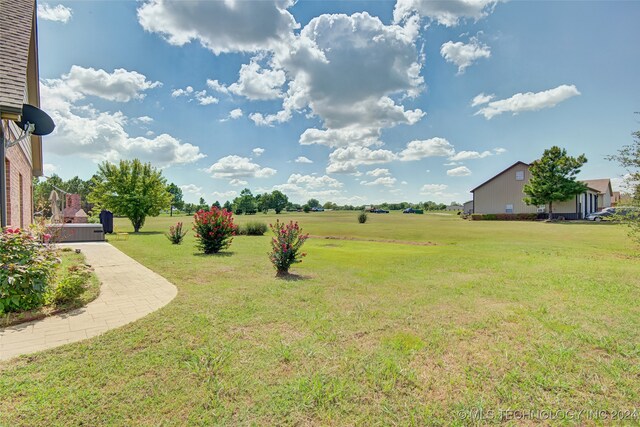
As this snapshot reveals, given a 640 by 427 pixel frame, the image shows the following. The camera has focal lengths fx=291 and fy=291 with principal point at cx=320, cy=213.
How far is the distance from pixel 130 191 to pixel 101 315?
2285cm

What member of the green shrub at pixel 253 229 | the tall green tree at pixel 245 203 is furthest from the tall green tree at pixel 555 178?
the tall green tree at pixel 245 203

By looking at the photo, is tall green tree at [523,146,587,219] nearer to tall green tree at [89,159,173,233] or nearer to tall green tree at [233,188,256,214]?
tall green tree at [89,159,173,233]

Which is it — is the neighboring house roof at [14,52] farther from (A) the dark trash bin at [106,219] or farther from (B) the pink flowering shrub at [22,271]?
(A) the dark trash bin at [106,219]

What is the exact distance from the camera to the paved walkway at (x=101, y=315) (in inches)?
136

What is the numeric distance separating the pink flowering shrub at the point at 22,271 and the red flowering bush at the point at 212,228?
20.5 feet

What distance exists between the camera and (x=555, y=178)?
3209 centimetres

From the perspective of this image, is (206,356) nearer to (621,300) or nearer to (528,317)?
(528,317)

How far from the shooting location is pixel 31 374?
2783 mm

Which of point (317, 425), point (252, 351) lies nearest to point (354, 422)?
point (317, 425)

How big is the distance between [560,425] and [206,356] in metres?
3.30

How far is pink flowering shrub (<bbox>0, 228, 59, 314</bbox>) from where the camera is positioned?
161 inches

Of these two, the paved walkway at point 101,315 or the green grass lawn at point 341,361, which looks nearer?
the green grass lawn at point 341,361

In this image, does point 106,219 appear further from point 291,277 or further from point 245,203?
point 245,203

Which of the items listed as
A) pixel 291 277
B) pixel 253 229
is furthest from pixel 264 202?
pixel 291 277
